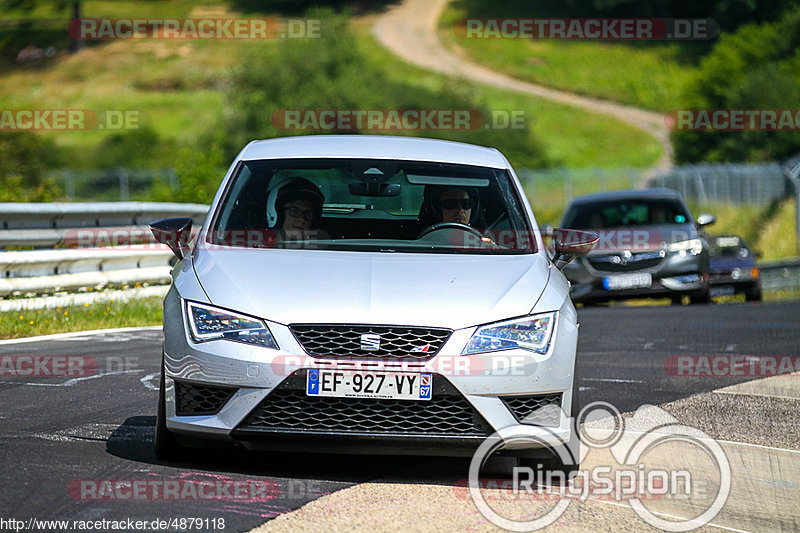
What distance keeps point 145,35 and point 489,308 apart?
10750cm

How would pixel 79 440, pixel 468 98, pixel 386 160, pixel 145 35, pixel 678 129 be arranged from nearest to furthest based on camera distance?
pixel 79 440, pixel 386 160, pixel 678 129, pixel 468 98, pixel 145 35

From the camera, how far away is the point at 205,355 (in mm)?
5574

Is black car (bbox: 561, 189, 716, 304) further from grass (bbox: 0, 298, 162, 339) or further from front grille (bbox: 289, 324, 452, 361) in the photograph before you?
front grille (bbox: 289, 324, 452, 361)

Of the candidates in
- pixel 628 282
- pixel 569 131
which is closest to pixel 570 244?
pixel 628 282

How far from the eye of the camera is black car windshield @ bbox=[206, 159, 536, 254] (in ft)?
21.7

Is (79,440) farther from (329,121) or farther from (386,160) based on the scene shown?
(329,121)

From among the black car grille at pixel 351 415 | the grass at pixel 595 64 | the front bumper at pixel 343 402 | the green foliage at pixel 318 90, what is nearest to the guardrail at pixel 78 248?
the front bumper at pixel 343 402

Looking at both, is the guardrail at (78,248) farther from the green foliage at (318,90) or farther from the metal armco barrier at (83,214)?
the green foliage at (318,90)

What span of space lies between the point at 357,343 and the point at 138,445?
4.85ft

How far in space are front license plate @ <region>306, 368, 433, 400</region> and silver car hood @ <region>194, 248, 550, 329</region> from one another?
22 cm

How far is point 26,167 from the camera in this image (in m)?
24.5

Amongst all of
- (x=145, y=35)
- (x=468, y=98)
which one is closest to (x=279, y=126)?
(x=468, y=98)

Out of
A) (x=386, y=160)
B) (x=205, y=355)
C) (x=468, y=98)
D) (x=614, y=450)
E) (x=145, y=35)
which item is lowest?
(x=614, y=450)

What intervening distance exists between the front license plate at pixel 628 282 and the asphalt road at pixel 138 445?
477 cm
